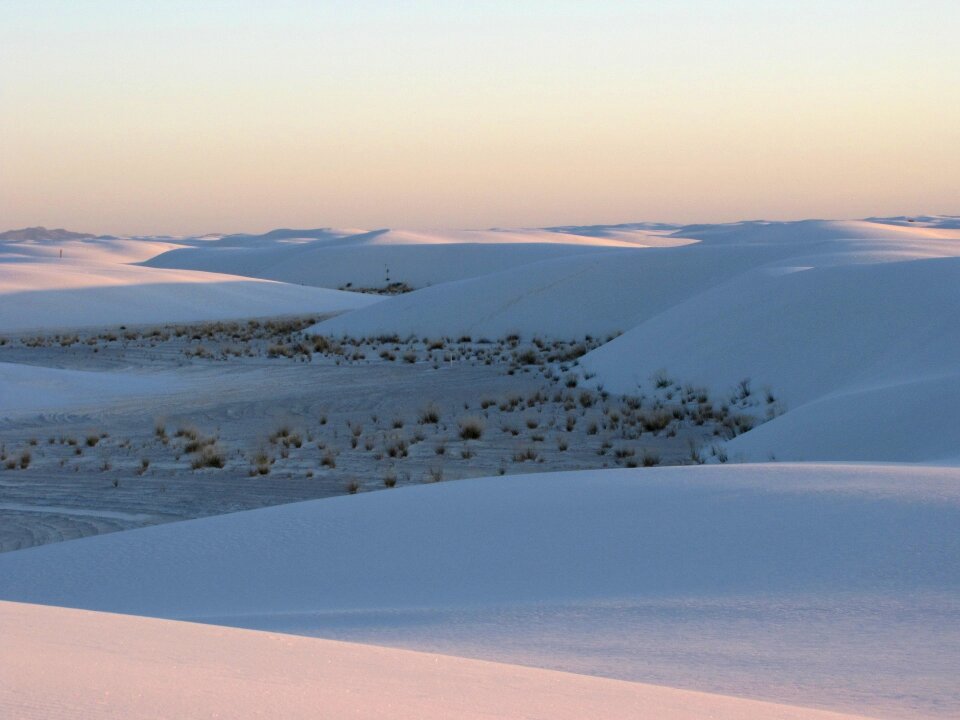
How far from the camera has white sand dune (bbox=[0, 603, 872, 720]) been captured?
2717 mm

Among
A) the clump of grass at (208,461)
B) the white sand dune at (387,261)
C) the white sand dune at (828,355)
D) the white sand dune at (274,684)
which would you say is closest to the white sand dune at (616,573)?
the white sand dune at (274,684)

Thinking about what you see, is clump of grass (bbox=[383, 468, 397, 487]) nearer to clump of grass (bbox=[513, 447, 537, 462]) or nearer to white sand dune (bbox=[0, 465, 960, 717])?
clump of grass (bbox=[513, 447, 537, 462])

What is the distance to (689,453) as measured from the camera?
14.3 meters

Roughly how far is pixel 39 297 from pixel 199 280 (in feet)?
34.3

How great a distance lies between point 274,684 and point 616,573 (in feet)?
9.96

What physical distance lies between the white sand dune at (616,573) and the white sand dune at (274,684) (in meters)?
0.56

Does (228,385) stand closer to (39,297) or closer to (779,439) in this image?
(779,439)

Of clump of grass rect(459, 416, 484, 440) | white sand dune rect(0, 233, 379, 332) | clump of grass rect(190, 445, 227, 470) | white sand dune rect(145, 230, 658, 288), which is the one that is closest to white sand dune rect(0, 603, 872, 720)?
clump of grass rect(190, 445, 227, 470)

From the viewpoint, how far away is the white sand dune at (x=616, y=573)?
420 cm

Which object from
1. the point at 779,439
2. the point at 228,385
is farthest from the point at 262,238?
the point at 779,439

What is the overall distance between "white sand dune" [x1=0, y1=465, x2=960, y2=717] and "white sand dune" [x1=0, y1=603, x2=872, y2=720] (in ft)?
1.83

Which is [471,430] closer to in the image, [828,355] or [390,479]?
[390,479]

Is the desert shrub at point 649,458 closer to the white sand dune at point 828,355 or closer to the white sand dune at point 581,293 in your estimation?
the white sand dune at point 828,355

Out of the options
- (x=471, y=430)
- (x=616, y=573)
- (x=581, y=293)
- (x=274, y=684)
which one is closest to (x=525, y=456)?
(x=471, y=430)
